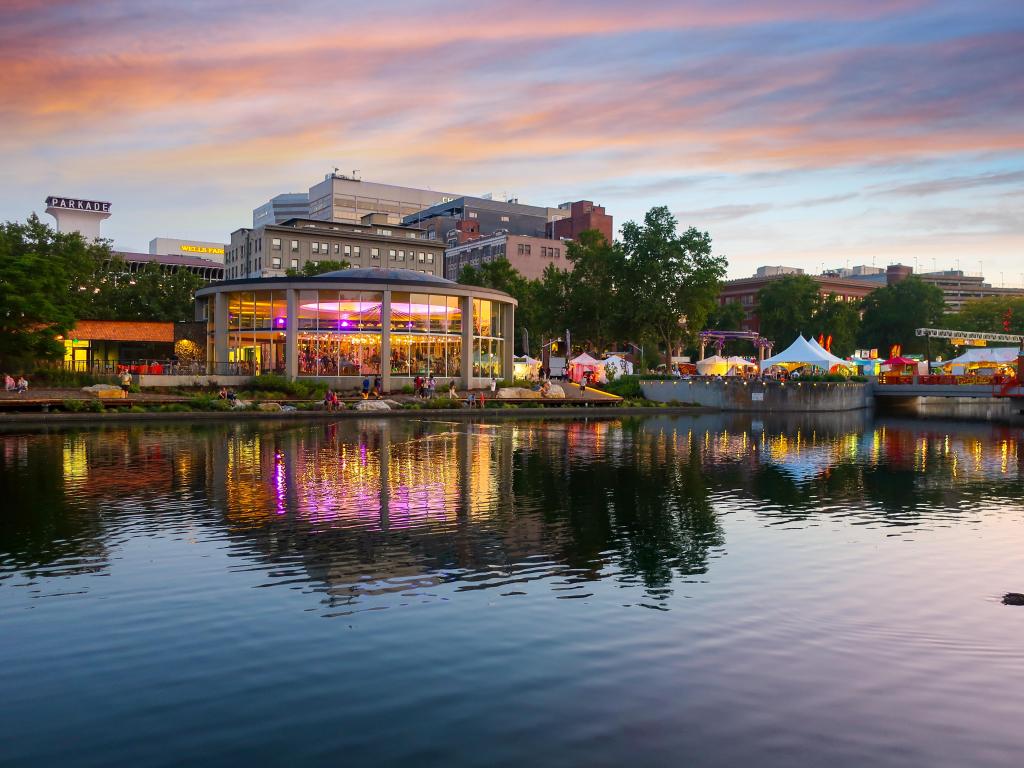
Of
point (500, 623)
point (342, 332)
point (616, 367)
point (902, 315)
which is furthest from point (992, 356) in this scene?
point (500, 623)

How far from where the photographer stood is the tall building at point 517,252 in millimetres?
178250

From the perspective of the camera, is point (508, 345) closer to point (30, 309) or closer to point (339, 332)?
point (339, 332)

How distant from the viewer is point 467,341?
79062mm

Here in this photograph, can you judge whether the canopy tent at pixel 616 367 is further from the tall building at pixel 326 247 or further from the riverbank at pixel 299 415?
the tall building at pixel 326 247

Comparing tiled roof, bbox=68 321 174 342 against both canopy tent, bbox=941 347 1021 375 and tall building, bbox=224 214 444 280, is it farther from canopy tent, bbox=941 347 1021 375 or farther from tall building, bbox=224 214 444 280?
canopy tent, bbox=941 347 1021 375

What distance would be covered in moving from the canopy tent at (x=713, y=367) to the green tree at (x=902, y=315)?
2640 inches

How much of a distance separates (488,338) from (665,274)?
32060 mm

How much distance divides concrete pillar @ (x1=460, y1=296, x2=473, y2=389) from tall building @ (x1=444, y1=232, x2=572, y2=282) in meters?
97.0

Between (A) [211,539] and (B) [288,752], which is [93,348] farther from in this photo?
(B) [288,752]

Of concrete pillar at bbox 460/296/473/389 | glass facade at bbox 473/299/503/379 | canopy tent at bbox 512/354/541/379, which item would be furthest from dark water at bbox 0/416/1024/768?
canopy tent at bbox 512/354/541/379

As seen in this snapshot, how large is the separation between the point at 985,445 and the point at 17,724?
52.6 m

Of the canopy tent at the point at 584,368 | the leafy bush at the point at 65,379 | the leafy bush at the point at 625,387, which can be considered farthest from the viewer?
the canopy tent at the point at 584,368

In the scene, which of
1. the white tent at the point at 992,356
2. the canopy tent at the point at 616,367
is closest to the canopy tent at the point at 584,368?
the canopy tent at the point at 616,367

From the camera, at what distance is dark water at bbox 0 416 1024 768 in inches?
357
